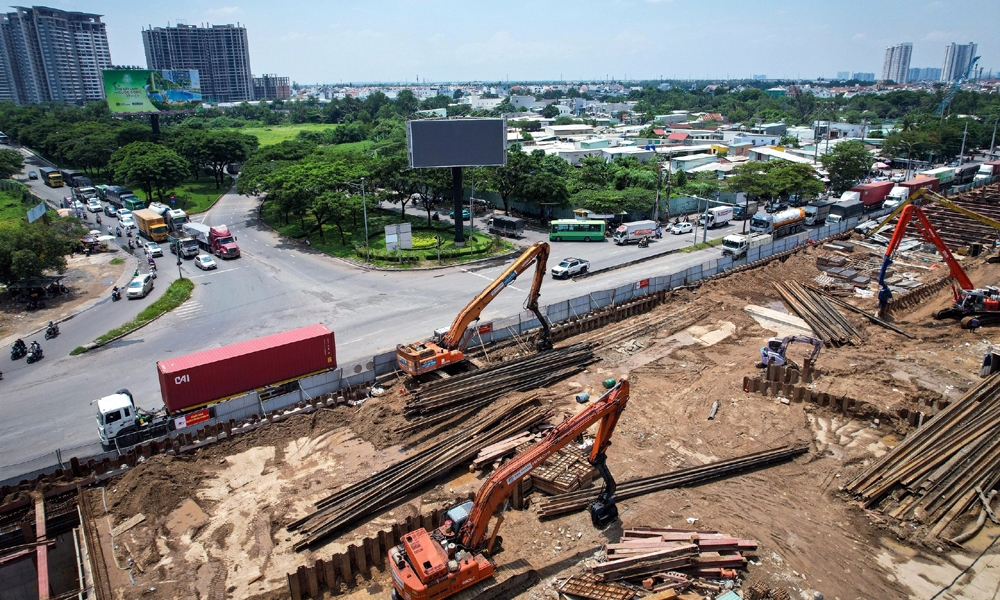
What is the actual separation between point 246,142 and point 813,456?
85230 millimetres

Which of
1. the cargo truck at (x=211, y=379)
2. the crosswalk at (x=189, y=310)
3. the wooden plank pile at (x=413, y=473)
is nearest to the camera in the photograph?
the wooden plank pile at (x=413, y=473)

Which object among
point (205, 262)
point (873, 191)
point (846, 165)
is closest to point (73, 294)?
point (205, 262)

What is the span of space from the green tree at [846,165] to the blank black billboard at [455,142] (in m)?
44.9

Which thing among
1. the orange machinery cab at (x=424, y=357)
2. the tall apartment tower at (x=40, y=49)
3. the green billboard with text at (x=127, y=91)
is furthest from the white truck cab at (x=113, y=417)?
the tall apartment tower at (x=40, y=49)

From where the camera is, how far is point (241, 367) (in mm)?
26922

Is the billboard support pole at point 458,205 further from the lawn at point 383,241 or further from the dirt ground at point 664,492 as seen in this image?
the dirt ground at point 664,492

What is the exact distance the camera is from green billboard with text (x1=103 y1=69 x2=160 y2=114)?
82.0 m

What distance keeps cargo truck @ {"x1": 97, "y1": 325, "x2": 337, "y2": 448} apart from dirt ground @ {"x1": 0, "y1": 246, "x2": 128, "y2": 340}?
17.6 metres

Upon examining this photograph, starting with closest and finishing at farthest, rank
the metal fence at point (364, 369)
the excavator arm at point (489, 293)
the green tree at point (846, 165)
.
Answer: the metal fence at point (364, 369), the excavator arm at point (489, 293), the green tree at point (846, 165)

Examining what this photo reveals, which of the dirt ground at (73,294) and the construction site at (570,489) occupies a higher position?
the dirt ground at (73,294)

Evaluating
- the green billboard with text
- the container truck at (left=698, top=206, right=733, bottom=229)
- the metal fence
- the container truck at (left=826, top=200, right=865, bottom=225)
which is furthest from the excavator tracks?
the green billboard with text

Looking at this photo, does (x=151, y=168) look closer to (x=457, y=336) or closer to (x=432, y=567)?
(x=457, y=336)

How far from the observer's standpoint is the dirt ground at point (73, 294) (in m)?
38.4

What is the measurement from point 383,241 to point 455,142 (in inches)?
451
